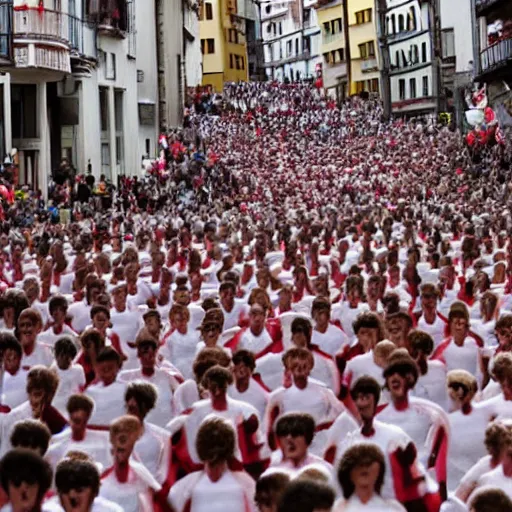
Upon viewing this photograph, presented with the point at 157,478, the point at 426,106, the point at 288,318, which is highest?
the point at 426,106

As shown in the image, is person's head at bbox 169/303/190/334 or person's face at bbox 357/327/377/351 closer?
person's face at bbox 357/327/377/351

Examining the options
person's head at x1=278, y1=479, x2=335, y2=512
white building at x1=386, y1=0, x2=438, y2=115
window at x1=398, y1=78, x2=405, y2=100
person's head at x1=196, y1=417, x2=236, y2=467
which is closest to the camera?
person's head at x1=278, y1=479, x2=335, y2=512

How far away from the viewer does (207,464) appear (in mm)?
8602

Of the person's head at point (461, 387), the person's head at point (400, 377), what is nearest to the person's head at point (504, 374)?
the person's head at point (461, 387)

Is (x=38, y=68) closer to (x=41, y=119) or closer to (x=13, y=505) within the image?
(x=41, y=119)

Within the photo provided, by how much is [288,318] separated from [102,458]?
6.45 m

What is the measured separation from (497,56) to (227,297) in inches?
1441

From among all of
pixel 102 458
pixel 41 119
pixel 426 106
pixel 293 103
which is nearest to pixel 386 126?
pixel 426 106

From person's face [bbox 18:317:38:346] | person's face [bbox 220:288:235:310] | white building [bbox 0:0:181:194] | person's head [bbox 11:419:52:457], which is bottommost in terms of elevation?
person's head [bbox 11:419:52:457]

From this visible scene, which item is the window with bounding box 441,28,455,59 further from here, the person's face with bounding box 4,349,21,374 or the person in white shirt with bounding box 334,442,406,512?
the person in white shirt with bounding box 334,442,406,512

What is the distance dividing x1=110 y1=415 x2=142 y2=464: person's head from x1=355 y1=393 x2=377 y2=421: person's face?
1.29 metres

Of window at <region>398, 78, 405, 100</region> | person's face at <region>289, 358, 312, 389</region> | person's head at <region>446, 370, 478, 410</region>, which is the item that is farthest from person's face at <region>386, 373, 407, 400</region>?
window at <region>398, 78, 405, 100</region>

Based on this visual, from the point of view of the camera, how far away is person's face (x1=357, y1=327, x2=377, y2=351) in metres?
13.4

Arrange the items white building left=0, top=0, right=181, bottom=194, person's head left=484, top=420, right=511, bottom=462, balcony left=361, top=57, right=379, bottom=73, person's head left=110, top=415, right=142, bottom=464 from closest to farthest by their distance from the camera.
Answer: person's head left=484, top=420, right=511, bottom=462 → person's head left=110, top=415, right=142, bottom=464 → white building left=0, top=0, right=181, bottom=194 → balcony left=361, top=57, right=379, bottom=73
